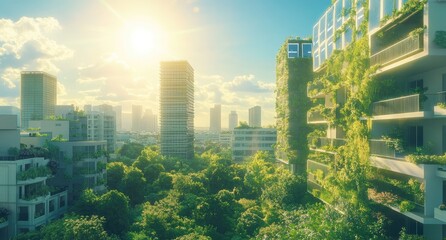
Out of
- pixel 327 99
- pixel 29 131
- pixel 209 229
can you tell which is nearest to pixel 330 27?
pixel 327 99

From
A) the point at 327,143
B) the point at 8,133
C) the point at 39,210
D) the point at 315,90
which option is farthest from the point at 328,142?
the point at 8,133

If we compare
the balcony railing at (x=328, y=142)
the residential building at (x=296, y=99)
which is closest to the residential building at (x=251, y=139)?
the residential building at (x=296, y=99)

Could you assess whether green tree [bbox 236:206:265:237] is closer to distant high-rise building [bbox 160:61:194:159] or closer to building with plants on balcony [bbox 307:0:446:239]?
building with plants on balcony [bbox 307:0:446:239]

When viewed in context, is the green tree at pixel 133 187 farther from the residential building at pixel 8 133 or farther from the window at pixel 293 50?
Result: the window at pixel 293 50

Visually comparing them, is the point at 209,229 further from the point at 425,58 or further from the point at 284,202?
the point at 425,58

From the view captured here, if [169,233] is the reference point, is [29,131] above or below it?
above

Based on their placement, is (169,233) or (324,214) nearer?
(324,214)
